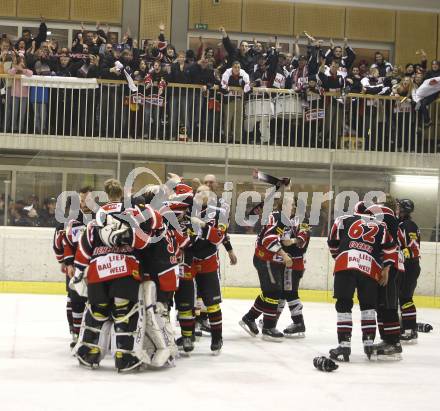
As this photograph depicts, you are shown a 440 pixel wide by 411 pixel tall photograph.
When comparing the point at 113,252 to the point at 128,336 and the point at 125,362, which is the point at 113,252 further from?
the point at 125,362

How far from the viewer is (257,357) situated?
368 inches

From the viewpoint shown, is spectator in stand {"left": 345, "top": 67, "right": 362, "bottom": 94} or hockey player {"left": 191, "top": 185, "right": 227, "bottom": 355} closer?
hockey player {"left": 191, "top": 185, "right": 227, "bottom": 355}

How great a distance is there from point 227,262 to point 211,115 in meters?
2.96

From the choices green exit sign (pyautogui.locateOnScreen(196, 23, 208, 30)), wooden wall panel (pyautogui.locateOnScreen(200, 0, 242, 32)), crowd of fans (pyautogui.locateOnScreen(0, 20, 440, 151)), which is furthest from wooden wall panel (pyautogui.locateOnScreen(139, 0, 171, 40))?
crowd of fans (pyautogui.locateOnScreen(0, 20, 440, 151))

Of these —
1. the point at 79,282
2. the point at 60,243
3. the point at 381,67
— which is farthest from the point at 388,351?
the point at 381,67

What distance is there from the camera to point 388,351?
9344mm

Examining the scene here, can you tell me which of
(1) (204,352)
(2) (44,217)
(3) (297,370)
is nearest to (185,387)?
A: (3) (297,370)

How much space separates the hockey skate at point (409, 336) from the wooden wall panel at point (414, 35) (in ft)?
42.8

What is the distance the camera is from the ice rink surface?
6.76 meters

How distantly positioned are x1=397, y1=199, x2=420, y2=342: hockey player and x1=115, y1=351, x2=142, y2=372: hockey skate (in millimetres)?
4081

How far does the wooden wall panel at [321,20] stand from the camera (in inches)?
887

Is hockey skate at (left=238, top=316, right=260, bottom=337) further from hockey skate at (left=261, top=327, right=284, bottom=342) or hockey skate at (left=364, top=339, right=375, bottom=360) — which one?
hockey skate at (left=364, top=339, right=375, bottom=360)

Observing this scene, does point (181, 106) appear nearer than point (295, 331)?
No

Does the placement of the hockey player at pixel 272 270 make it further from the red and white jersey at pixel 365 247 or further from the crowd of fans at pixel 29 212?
the crowd of fans at pixel 29 212
